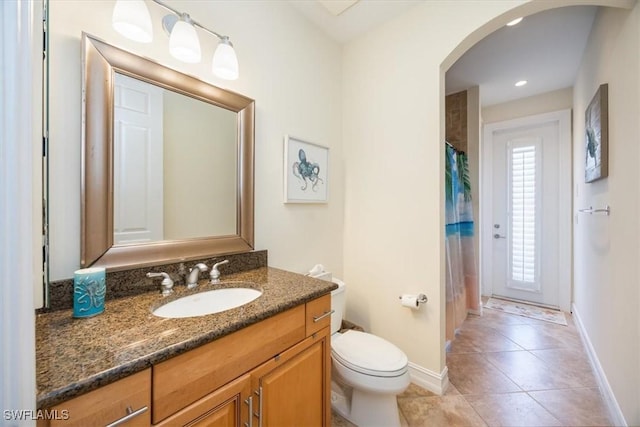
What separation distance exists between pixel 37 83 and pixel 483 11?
2072mm

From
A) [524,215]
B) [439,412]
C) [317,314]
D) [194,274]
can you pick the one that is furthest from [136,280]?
[524,215]

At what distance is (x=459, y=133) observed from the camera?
3070 millimetres

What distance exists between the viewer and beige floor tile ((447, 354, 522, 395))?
70.8 inches

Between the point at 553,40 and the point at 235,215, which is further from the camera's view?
the point at 553,40

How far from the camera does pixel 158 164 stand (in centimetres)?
123

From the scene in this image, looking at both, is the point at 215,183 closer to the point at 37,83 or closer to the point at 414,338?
the point at 37,83

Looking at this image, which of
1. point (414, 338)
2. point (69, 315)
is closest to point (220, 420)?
point (69, 315)

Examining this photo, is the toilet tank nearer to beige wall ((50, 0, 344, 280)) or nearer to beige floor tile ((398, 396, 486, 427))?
beige wall ((50, 0, 344, 280))

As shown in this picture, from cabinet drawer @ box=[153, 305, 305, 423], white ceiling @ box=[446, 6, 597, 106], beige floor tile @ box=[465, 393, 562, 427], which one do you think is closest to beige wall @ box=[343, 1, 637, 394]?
beige floor tile @ box=[465, 393, 562, 427]

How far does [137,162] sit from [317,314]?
1.05 metres

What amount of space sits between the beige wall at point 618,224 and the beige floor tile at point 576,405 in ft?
0.51

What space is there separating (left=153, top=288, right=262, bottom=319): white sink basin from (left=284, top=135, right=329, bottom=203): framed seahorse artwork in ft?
2.36

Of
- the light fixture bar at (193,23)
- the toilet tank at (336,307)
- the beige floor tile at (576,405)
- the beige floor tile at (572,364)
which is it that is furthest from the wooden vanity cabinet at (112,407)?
the beige floor tile at (572,364)

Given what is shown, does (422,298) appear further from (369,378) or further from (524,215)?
(524,215)
